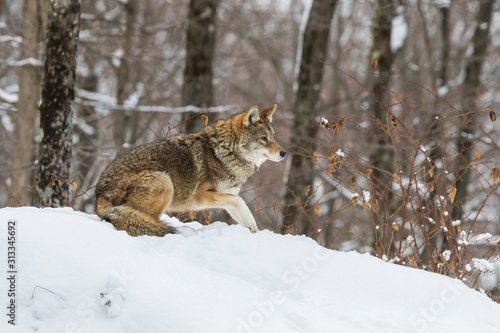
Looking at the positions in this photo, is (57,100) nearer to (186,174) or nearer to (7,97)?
(186,174)

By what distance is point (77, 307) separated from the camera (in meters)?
3.62

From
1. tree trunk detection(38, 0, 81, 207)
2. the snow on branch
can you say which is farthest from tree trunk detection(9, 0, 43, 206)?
tree trunk detection(38, 0, 81, 207)

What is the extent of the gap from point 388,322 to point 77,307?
226cm

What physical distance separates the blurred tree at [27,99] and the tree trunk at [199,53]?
3.58 m

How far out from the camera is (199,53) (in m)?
12.6

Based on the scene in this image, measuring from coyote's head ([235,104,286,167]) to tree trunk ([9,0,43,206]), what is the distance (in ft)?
26.3

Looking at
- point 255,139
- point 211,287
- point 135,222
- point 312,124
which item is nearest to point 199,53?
point 312,124

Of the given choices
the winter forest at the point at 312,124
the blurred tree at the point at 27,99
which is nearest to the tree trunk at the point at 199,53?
the winter forest at the point at 312,124

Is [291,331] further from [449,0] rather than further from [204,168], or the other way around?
[449,0]

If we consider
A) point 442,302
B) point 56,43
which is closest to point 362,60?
point 56,43

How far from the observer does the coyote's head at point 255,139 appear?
6.46 metres

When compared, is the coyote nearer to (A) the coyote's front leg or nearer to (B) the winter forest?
(A) the coyote's front leg

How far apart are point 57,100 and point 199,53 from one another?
6.12 metres

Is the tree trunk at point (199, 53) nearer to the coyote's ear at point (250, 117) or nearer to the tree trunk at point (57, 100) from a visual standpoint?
the tree trunk at point (57, 100)
